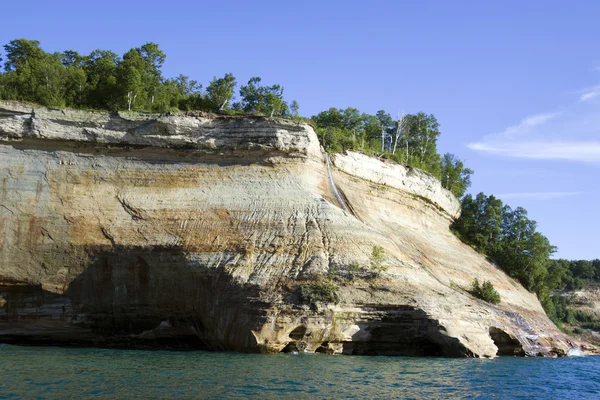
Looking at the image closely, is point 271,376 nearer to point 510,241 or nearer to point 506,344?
point 506,344

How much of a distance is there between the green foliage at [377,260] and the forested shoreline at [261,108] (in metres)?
8.86

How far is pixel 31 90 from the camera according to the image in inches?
1407

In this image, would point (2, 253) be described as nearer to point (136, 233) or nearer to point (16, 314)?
point (16, 314)

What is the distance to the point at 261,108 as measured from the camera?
4088 cm

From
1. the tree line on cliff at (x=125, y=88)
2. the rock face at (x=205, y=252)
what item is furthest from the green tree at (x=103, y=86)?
the rock face at (x=205, y=252)

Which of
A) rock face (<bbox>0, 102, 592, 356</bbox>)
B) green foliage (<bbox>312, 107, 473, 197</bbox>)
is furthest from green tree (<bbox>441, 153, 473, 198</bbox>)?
rock face (<bbox>0, 102, 592, 356</bbox>)

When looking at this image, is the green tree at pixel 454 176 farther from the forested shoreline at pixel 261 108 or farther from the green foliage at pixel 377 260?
the green foliage at pixel 377 260

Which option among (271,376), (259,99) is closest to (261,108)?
(259,99)

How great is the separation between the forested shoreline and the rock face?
4156 millimetres

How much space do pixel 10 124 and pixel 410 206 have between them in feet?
74.5

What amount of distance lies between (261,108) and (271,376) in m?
25.7

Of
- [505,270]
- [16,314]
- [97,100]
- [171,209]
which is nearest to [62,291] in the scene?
[16,314]

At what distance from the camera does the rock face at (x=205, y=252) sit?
2530cm

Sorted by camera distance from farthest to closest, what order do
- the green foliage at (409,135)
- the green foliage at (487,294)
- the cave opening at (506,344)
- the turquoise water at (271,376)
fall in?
1. the green foliage at (409,135)
2. the green foliage at (487,294)
3. the cave opening at (506,344)
4. the turquoise water at (271,376)
